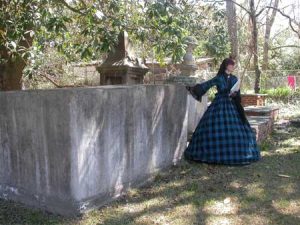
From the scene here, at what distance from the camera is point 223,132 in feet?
20.1

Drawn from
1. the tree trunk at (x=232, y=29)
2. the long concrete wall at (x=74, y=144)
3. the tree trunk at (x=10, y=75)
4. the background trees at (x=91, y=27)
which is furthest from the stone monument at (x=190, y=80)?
the tree trunk at (x=232, y=29)

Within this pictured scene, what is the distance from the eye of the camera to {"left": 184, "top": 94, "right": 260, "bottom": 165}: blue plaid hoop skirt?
6.11 m

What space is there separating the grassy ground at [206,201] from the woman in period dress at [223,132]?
0.59 ft

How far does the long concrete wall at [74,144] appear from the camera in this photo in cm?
413

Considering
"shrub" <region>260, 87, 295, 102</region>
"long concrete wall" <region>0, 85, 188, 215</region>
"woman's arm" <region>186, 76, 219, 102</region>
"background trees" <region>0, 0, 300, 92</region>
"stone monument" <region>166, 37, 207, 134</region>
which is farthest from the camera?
"shrub" <region>260, 87, 295, 102</region>

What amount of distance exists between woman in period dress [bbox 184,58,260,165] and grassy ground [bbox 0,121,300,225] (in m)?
0.18

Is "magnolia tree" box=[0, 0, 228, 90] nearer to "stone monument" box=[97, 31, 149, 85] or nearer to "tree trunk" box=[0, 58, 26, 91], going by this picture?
"tree trunk" box=[0, 58, 26, 91]

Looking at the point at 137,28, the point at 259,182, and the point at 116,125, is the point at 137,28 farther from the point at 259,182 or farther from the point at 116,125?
the point at 259,182

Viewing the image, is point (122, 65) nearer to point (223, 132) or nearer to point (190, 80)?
point (190, 80)

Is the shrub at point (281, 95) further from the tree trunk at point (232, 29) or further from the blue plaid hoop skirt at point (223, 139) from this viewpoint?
the blue plaid hoop skirt at point (223, 139)

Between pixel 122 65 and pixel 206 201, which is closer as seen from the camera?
pixel 206 201

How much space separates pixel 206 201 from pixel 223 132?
5.59ft

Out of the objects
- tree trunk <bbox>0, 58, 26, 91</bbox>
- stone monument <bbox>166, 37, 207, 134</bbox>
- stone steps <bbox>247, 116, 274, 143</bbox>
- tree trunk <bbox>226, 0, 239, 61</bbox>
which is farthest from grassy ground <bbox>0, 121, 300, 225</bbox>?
tree trunk <bbox>226, 0, 239, 61</bbox>

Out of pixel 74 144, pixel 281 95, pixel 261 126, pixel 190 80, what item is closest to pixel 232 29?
pixel 281 95
